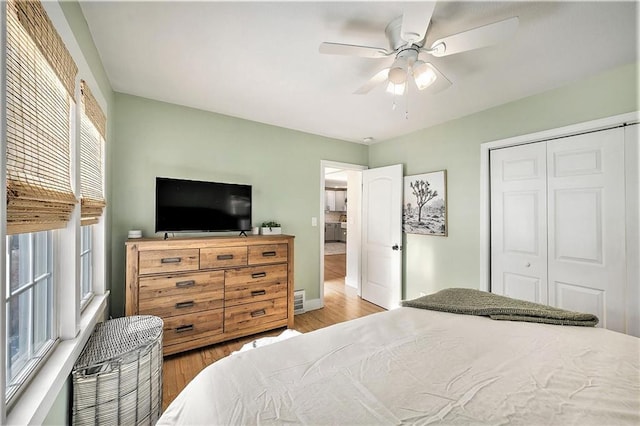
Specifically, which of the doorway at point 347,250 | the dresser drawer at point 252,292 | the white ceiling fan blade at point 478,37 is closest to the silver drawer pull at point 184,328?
the dresser drawer at point 252,292

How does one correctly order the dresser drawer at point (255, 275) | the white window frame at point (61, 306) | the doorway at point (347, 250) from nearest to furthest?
1. the white window frame at point (61, 306)
2. the dresser drawer at point (255, 275)
3. the doorway at point (347, 250)

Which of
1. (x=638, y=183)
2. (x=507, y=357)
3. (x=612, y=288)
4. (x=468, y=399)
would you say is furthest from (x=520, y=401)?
(x=638, y=183)

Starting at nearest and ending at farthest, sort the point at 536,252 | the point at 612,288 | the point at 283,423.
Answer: the point at 283,423 → the point at 612,288 → the point at 536,252

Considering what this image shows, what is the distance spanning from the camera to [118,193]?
2.41 meters

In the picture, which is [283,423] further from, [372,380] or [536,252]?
[536,252]

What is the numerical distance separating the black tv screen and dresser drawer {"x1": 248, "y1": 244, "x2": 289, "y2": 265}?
1.11ft

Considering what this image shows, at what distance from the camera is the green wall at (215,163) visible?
7.97ft

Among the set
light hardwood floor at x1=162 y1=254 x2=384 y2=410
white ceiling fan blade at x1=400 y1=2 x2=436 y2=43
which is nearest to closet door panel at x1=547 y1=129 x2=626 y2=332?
white ceiling fan blade at x1=400 y1=2 x2=436 y2=43

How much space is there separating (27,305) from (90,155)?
994mm

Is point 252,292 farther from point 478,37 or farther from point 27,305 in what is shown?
point 478,37

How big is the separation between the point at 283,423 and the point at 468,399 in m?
0.58

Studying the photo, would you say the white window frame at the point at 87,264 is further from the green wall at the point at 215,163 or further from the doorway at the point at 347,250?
the doorway at the point at 347,250

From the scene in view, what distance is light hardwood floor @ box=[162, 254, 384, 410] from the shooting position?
2025 mm

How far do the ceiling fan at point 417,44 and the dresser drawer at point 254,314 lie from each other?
90.9 inches
